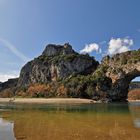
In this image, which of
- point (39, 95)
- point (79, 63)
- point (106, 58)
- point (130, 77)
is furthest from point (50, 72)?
point (130, 77)

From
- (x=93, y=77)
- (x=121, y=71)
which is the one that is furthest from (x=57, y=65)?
(x=121, y=71)

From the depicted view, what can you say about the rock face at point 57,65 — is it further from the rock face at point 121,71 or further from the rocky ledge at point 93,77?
the rock face at point 121,71

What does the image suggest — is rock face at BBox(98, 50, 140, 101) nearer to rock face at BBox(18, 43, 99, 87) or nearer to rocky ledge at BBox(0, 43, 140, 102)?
rocky ledge at BBox(0, 43, 140, 102)

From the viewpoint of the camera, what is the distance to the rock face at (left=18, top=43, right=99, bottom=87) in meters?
151

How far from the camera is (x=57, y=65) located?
159250mm

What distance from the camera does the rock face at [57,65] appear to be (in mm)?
151375

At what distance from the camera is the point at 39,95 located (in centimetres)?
13400

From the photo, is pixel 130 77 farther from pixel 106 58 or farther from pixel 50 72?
pixel 50 72

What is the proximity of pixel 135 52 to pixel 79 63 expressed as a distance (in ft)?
165

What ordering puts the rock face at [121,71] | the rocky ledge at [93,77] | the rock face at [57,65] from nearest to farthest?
the rock face at [121,71] < the rocky ledge at [93,77] < the rock face at [57,65]

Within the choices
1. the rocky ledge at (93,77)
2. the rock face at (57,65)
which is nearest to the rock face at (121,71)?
the rocky ledge at (93,77)

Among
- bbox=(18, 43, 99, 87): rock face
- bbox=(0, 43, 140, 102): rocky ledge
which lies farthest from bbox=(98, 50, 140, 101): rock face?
bbox=(18, 43, 99, 87): rock face

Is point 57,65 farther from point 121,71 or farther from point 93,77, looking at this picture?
point 121,71

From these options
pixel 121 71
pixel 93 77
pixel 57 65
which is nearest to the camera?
pixel 121 71
